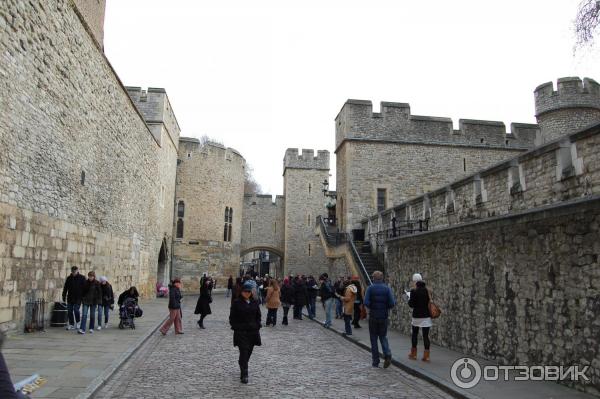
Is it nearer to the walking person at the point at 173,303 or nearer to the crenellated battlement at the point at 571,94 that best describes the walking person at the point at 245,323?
the walking person at the point at 173,303

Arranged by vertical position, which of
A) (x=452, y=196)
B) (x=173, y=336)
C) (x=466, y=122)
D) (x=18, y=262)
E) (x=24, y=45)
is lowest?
(x=173, y=336)

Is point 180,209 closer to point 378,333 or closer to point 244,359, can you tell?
point 378,333

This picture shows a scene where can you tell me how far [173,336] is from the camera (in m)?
11.8

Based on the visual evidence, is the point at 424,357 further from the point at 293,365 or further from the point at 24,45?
the point at 24,45

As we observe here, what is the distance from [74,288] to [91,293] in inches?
14.8

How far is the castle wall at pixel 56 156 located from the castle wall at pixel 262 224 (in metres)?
20.8

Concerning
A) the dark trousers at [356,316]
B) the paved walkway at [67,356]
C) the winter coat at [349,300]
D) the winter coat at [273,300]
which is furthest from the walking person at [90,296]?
the dark trousers at [356,316]

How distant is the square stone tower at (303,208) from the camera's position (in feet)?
123

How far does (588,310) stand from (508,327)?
1810mm

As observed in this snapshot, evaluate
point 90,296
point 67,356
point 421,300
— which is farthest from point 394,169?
point 67,356

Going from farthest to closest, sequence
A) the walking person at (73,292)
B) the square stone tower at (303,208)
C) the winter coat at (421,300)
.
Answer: the square stone tower at (303,208), the walking person at (73,292), the winter coat at (421,300)

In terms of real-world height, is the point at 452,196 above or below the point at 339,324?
above

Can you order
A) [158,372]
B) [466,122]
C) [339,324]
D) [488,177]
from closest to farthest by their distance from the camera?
[158,372]
[488,177]
[339,324]
[466,122]

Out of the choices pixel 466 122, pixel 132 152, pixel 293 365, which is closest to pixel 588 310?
pixel 293 365
